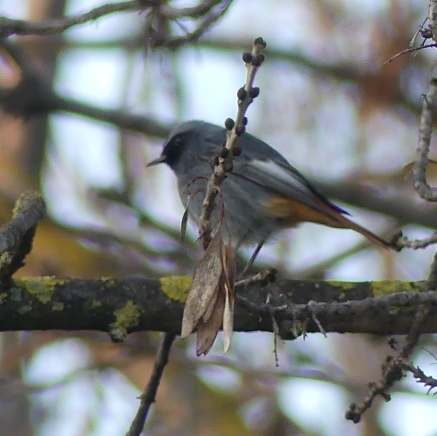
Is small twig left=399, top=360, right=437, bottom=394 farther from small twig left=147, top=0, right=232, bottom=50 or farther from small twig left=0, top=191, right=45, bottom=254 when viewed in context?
small twig left=147, top=0, right=232, bottom=50

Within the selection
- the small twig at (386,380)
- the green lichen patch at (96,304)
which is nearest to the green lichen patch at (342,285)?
the small twig at (386,380)

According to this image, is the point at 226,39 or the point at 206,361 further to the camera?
the point at 226,39

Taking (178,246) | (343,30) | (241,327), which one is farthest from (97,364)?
(343,30)

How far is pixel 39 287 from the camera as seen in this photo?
2.82 meters

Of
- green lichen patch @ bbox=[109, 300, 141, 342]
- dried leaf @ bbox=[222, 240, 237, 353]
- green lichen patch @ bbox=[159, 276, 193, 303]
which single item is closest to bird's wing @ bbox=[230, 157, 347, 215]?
green lichen patch @ bbox=[159, 276, 193, 303]

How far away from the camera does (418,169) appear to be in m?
2.36

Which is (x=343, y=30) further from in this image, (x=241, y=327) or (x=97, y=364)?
(x=241, y=327)

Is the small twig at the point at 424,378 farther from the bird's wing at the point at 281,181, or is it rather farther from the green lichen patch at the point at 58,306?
the bird's wing at the point at 281,181

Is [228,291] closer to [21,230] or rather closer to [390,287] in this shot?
[21,230]

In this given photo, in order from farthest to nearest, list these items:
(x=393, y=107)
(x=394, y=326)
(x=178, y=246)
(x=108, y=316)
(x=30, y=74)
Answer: (x=393, y=107), (x=178, y=246), (x=30, y=74), (x=394, y=326), (x=108, y=316)

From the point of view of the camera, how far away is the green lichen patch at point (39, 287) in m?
2.80

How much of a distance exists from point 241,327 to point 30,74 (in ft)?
9.94

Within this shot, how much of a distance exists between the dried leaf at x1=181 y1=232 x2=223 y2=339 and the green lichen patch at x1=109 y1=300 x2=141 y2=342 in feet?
3.38

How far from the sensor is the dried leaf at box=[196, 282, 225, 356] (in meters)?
1.81
